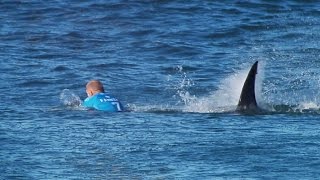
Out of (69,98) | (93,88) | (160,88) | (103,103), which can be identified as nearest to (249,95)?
(103,103)

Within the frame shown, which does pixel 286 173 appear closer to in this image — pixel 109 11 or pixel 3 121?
pixel 3 121

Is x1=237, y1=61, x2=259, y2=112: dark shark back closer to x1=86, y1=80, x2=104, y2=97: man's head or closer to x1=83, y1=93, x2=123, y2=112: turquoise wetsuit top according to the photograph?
x1=83, y1=93, x2=123, y2=112: turquoise wetsuit top

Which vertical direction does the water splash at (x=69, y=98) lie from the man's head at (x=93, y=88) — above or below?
below

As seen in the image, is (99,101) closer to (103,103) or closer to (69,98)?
(103,103)

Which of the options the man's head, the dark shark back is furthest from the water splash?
the dark shark back

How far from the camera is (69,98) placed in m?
19.6

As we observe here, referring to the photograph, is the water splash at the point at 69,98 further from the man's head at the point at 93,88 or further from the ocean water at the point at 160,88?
the man's head at the point at 93,88

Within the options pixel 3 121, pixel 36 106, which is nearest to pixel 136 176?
pixel 3 121

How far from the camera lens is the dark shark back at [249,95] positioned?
16922 millimetres

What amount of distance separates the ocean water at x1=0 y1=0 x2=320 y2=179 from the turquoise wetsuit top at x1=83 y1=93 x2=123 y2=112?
0.48 feet

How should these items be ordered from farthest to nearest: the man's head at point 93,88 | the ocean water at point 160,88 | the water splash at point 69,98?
the water splash at point 69,98 < the man's head at point 93,88 < the ocean water at point 160,88

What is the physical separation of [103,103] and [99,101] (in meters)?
0.06

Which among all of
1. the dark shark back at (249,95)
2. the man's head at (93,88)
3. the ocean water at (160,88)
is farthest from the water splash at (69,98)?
the dark shark back at (249,95)

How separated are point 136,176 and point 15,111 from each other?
214 inches
